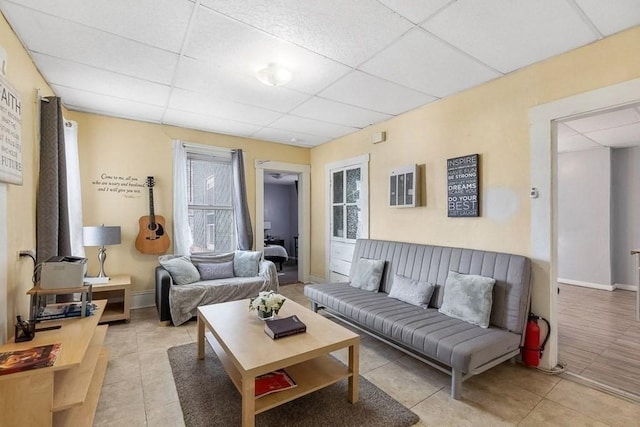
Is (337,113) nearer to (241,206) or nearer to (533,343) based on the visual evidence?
(241,206)

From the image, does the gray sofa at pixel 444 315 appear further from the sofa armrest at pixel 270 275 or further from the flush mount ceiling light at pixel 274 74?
the flush mount ceiling light at pixel 274 74

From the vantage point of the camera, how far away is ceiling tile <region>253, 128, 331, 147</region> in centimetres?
445

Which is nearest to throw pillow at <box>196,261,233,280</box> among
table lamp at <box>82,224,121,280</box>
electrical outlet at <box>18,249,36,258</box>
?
table lamp at <box>82,224,121,280</box>

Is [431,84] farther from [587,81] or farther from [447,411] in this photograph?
[447,411]

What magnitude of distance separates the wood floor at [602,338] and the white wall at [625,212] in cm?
52

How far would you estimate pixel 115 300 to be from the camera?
3.69 meters

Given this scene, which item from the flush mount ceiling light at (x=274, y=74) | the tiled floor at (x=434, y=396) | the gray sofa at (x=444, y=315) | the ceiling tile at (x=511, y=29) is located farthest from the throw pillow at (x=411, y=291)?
the flush mount ceiling light at (x=274, y=74)

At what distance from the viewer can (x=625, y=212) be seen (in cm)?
490

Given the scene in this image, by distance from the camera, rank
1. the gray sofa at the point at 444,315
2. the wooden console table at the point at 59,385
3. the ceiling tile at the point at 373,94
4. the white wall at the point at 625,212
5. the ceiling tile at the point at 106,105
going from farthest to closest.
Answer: the white wall at the point at 625,212
the ceiling tile at the point at 106,105
the ceiling tile at the point at 373,94
the gray sofa at the point at 444,315
the wooden console table at the point at 59,385

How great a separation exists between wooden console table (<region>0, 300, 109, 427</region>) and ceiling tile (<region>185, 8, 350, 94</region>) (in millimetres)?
2098

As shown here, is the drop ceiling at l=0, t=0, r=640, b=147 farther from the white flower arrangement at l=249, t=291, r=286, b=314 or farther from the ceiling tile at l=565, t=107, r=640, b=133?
the white flower arrangement at l=249, t=291, r=286, b=314

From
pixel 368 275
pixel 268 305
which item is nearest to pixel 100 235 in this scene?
pixel 268 305

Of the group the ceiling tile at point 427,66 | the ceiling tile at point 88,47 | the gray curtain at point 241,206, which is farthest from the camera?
the gray curtain at point 241,206

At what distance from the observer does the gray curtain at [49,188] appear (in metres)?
2.47
